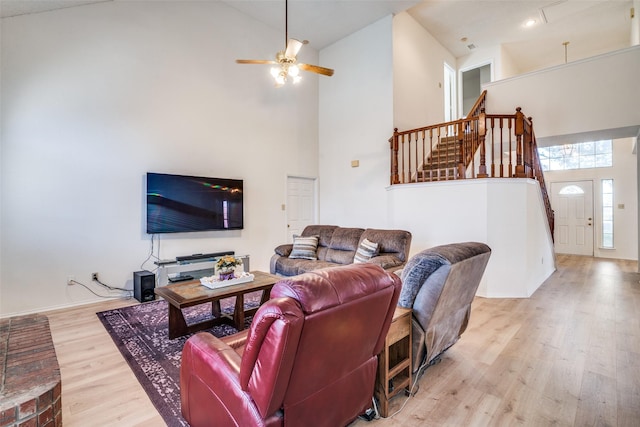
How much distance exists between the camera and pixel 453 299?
2.14 m

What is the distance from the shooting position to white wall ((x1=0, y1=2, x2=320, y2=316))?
3.59 metres

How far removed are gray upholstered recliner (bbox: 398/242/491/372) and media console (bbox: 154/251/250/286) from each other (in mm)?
3486

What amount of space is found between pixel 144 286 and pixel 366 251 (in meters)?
2.97

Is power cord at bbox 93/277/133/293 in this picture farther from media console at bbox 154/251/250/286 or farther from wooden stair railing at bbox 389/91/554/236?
wooden stair railing at bbox 389/91/554/236

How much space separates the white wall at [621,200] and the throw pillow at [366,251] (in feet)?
23.0

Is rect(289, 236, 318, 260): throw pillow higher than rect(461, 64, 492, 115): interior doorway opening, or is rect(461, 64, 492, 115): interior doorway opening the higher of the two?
rect(461, 64, 492, 115): interior doorway opening

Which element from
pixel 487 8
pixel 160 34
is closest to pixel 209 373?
pixel 160 34

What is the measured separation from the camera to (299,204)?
666 cm

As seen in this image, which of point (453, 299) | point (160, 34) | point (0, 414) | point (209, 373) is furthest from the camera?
point (160, 34)

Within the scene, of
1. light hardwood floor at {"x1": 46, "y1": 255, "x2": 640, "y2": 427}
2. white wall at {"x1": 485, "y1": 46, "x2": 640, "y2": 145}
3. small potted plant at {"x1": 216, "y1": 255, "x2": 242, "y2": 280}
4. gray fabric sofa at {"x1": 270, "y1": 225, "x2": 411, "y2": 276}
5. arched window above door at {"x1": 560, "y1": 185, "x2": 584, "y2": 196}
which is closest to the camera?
light hardwood floor at {"x1": 46, "y1": 255, "x2": 640, "y2": 427}

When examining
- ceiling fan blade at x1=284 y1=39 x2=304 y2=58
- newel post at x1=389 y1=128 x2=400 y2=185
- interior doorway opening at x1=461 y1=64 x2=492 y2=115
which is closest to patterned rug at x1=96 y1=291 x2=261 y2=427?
ceiling fan blade at x1=284 y1=39 x2=304 y2=58

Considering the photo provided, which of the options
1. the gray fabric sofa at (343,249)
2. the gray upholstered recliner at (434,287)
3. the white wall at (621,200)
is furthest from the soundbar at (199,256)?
the white wall at (621,200)

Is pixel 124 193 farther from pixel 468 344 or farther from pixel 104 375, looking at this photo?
pixel 468 344

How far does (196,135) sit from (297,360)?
469cm
